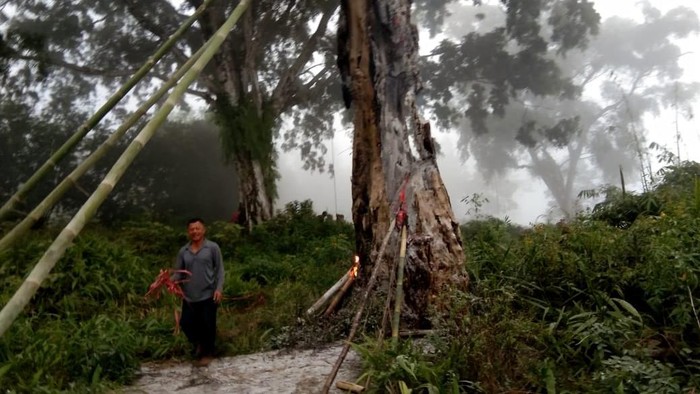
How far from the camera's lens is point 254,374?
4105 millimetres

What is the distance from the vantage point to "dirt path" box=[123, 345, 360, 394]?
3.81 meters

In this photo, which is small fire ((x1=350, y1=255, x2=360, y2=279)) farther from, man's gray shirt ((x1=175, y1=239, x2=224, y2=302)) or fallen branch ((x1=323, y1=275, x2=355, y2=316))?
man's gray shirt ((x1=175, y1=239, x2=224, y2=302))

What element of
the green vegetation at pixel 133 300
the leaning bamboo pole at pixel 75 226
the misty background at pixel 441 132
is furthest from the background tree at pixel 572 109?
the leaning bamboo pole at pixel 75 226

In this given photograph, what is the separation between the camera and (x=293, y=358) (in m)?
4.39

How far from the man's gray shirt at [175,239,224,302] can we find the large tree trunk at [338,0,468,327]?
1.54m

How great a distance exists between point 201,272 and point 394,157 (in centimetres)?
207

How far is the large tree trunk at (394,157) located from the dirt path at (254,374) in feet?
2.90

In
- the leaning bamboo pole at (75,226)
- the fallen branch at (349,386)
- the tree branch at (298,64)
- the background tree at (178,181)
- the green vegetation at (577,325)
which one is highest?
the tree branch at (298,64)

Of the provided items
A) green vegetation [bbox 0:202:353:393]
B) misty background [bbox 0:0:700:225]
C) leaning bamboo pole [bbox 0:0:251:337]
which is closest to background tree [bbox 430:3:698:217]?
misty background [bbox 0:0:700:225]

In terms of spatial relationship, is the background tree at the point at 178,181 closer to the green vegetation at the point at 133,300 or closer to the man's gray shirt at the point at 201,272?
the green vegetation at the point at 133,300

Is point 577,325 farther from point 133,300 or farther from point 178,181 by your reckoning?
point 178,181

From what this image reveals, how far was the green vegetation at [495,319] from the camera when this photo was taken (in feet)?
10.9

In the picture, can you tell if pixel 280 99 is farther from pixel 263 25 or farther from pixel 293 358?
pixel 293 358

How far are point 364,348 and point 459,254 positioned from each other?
1572 millimetres
